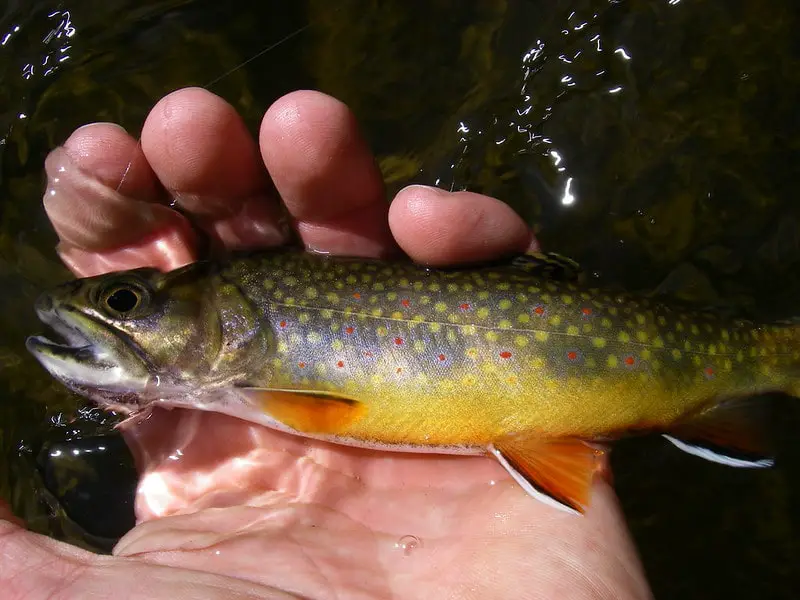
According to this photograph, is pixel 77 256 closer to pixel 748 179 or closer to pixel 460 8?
pixel 460 8

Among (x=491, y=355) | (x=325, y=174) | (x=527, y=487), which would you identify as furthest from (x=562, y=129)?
(x=527, y=487)

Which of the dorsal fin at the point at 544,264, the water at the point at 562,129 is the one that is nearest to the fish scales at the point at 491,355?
the dorsal fin at the point at 544,264

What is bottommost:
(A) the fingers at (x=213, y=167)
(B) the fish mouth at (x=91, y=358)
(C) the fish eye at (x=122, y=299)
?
(B) the fish mouth at (x=91, y=358)

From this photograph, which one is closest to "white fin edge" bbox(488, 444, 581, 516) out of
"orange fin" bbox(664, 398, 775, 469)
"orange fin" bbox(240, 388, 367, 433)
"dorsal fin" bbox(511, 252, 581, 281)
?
"orange fin" bbox(240, 388, 367, 433)

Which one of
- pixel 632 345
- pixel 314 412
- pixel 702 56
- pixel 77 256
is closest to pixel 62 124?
pixel 77 256

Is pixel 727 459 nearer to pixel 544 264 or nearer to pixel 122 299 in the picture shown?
pixel 544 264

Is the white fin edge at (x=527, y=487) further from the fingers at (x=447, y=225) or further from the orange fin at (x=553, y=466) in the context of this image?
the fingers at (x=447, y=225)
